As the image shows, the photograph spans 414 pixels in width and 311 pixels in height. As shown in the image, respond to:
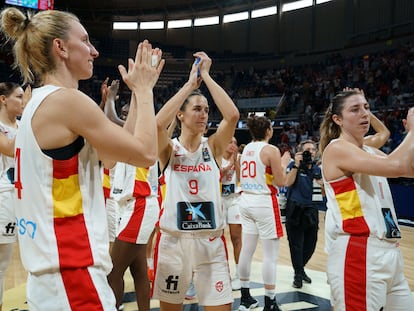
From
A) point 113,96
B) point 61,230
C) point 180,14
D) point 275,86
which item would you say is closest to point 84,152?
point 61,230

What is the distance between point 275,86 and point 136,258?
19.4 metres

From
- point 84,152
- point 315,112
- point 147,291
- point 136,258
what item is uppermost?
point 315,112

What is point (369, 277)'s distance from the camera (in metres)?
2.70

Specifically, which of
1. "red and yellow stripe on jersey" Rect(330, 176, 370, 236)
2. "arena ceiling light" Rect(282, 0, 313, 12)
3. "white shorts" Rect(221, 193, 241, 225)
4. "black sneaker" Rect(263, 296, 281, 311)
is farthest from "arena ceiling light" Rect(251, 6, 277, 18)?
"red and yellow stripe on jersey" Rect(330, 176, 370, 236)

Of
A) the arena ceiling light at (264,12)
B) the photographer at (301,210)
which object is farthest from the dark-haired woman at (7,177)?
the arena ceiling light at (264,12)

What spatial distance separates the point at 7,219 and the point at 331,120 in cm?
274

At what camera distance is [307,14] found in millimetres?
23344

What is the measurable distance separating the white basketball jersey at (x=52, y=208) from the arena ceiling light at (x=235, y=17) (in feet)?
82.7

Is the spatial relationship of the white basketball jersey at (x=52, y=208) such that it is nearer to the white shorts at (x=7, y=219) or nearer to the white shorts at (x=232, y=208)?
Answer: the white shorts at (x=7, y=219)

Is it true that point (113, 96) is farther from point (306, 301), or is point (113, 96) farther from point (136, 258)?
point (306, 301)

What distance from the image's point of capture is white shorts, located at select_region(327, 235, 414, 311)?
269 centimetres

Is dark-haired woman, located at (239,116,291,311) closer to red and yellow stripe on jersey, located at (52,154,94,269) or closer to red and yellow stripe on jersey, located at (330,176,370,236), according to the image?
red and yellow stripe on jersey, located at (330,176,370,236)

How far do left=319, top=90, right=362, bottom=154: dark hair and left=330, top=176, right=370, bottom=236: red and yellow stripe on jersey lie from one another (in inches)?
18.7

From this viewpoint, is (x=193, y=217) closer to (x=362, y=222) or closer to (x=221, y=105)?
(x=221, y=105)
